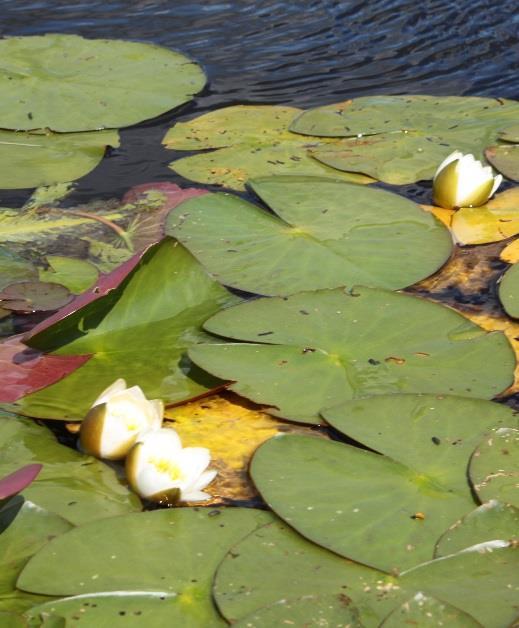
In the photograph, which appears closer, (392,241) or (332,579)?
(332,579)

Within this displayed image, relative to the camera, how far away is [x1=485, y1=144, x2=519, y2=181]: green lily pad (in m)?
2.51

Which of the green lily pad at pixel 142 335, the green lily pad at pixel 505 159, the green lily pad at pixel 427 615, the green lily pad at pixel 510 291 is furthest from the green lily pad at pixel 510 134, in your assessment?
the green lily pad at pixel 427 615


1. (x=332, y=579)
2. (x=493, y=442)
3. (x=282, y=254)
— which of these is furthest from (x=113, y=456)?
(x=282, y=254)

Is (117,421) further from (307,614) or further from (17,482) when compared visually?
(307,614)

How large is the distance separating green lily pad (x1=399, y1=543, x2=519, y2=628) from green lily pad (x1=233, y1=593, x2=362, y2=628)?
95 mm

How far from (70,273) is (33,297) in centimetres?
15

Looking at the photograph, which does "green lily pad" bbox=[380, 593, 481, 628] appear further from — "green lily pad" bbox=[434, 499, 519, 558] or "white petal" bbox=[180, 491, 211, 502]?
"white petal" bbox=[180, 491, 211, 502]

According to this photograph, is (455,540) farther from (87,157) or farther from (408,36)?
(408,36)

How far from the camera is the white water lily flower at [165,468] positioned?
4.84ft

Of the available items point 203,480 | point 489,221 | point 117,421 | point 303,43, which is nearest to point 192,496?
point 203,480

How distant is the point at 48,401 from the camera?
5.58ft

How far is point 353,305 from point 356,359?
166 millimetres

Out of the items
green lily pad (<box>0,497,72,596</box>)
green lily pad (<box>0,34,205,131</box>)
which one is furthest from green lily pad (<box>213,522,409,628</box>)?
green lily pad (<box>0,34,205,131</box>)

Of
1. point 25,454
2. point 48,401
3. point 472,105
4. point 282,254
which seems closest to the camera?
point 25,454
